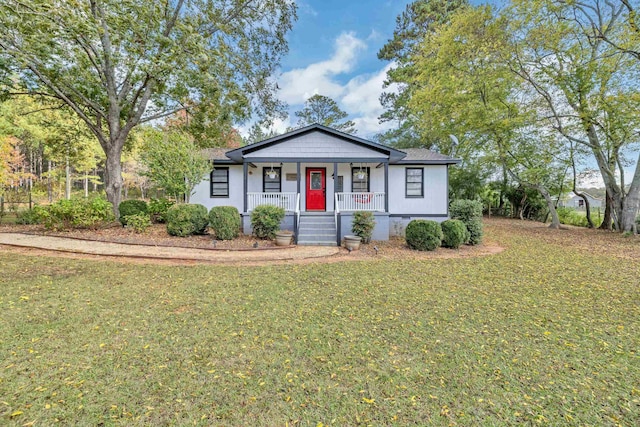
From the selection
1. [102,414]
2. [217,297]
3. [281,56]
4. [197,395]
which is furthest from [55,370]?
[281,56]

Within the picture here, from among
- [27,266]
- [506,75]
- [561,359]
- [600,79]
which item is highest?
[506,75]

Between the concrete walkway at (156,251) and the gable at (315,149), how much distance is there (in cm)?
430

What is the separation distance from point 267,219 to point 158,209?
5.48m

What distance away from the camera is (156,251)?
789 centimetres

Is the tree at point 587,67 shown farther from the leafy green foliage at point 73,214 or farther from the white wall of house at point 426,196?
the leafy green foliage at point 73,214

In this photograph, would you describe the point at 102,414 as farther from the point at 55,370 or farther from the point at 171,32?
the point at 171,32

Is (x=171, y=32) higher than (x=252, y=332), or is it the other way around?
(x=171, y=32)

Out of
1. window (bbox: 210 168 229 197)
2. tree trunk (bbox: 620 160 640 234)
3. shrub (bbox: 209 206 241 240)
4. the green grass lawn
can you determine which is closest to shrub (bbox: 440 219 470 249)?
the green grass lawn

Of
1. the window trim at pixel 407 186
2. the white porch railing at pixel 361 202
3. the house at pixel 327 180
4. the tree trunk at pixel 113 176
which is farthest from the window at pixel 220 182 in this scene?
the window trim at pixel 407 186

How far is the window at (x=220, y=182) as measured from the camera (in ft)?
41.3

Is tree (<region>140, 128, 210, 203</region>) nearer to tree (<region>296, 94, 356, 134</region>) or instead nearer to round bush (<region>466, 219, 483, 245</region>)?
round bush (<region>466, 219, 483, 245</region>)

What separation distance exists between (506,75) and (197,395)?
1728 cm

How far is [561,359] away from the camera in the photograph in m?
2.97

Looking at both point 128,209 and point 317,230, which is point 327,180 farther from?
point 128,209
